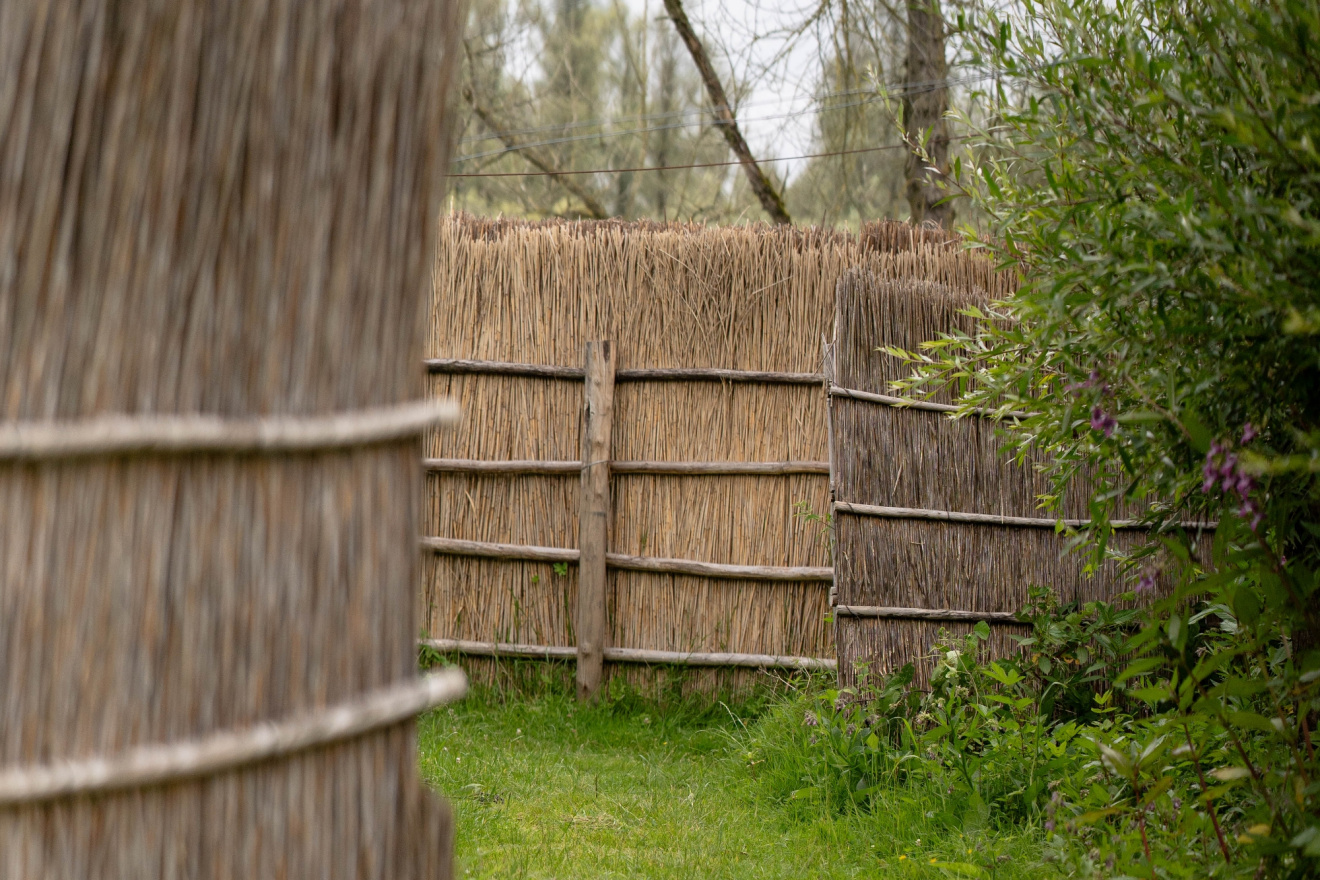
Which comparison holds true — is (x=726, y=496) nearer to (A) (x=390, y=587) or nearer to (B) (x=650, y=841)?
(B) (x=650, y=841)

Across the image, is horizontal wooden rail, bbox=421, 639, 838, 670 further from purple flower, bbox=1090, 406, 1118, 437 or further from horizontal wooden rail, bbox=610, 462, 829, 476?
purple flower, bbox=1090, 406, 1118, 437

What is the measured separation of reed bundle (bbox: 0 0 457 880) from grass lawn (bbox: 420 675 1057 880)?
6.36 ft

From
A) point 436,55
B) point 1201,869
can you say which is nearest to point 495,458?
point 1201,869

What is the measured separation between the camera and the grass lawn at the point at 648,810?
3.39 m

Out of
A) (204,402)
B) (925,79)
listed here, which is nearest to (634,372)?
(204,402)

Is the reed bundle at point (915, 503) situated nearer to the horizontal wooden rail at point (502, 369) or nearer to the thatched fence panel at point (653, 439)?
the thatched fence panel at point (653, 439)

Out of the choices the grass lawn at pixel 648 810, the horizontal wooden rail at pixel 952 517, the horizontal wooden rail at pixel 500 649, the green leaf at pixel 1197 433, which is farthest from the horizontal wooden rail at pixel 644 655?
the green leaf at pixel 1197 433

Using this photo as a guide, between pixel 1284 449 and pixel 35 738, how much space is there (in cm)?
192

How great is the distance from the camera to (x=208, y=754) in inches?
42.7

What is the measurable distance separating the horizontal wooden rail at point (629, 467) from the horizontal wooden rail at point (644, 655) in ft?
2.87

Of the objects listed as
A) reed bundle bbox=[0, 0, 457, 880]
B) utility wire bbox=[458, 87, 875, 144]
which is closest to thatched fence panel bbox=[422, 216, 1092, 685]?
reed bundle bbox=[0, 0, 457, 880]

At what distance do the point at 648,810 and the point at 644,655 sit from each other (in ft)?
4.80

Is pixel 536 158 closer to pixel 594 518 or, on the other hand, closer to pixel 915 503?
pixel 594 518

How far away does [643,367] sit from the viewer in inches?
223
